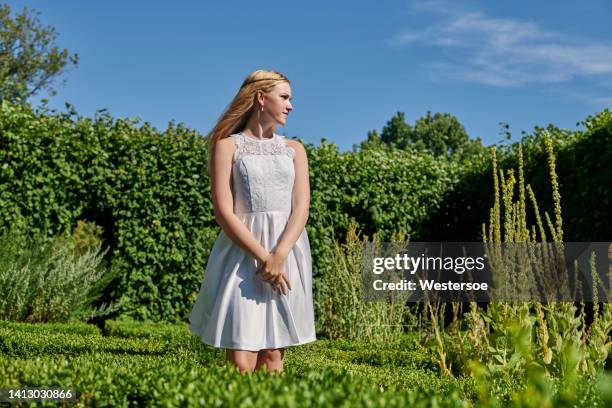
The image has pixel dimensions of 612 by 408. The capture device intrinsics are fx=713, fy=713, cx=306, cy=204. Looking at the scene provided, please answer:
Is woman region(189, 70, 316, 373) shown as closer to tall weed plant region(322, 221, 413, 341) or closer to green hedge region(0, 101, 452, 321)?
tall weed plant region(322, 221, 413, 341)

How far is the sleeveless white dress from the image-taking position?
3426mm

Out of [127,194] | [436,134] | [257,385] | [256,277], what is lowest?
[257,385]

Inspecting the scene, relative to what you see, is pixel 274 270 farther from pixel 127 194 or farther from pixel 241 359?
pixel 127 194

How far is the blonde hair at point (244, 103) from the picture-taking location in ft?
12.2

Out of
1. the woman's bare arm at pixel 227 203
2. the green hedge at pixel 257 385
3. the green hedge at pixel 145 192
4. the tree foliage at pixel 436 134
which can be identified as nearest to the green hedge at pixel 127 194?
the green hedge at pixel 145 192

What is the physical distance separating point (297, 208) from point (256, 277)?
417 mm

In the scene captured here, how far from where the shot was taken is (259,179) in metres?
3.54

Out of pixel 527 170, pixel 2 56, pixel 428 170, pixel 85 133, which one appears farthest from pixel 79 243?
pixel 2 56

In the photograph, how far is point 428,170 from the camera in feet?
36.1

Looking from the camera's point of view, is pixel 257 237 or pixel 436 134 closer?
pixel 257 237

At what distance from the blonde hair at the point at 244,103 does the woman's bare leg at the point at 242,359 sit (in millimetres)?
931

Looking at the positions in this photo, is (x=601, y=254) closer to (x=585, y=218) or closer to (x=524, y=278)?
(x=585, y=218)

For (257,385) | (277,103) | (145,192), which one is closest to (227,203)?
(277,103)

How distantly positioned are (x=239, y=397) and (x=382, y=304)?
19.9 feet
